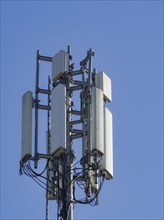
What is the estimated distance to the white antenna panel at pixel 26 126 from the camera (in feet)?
74.6

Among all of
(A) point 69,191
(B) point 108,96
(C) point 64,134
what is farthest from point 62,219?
(B) point 108,96

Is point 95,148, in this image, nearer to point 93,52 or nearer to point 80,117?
point 80,117

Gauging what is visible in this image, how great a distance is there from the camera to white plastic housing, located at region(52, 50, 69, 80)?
23141mm

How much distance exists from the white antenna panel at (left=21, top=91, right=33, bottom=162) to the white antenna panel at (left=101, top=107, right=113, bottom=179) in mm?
2075

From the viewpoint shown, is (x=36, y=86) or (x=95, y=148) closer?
(x=95, y=148)

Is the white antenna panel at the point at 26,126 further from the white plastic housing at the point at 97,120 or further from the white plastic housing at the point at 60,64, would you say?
the white plastic housing at the point at 97,120

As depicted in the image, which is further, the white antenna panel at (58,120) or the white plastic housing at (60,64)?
the white plastic housing at (60,64)

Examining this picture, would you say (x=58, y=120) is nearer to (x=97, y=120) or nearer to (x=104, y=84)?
(x=97, y=120)

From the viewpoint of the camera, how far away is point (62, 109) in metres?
22.3

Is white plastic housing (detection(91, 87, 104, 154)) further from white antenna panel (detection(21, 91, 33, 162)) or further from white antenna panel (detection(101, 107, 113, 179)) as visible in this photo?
white antenna panel (detection(21, 91, 33, 162))

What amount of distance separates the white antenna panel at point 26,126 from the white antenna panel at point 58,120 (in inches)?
39.3

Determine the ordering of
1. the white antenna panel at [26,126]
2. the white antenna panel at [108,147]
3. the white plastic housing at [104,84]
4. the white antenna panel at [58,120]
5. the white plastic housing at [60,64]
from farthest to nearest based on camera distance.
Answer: the white plastic housing at [104,84]
the white plastic housing at [60,64]
the white antenna panel at [26,126]
the white antenna panel at [108,147]
the white antenna panel at [58,120]

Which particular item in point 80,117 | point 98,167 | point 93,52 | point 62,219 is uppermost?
point 93,52

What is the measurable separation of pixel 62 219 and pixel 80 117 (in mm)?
2924
